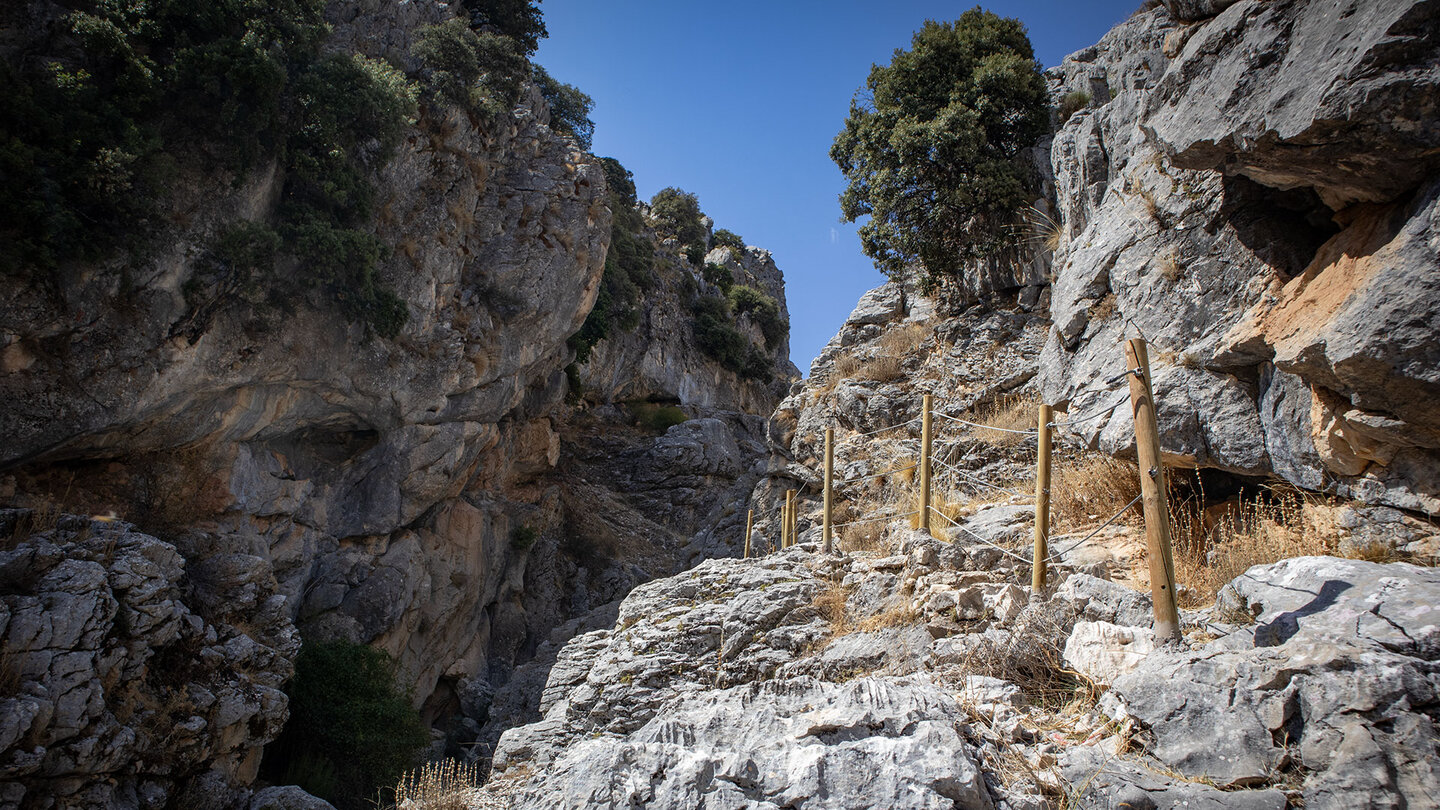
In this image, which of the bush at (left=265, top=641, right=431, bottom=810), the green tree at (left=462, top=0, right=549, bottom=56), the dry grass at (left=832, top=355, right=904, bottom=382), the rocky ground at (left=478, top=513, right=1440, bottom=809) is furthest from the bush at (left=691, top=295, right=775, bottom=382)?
the rocky ground at (left=478, top=513, right=1440, bottom=809)

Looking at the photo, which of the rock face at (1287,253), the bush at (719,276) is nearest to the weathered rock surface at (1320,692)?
the rock face at (1287,253)

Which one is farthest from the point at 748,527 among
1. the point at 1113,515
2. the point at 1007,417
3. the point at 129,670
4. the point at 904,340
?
the point at 129,670

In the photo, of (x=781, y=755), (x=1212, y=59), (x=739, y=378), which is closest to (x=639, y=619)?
(x=781, y=755)

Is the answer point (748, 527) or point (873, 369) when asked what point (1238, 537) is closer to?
point (873, 369)

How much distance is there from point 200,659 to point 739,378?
29.9 m

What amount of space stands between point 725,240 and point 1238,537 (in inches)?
1820

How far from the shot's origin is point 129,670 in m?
9.59

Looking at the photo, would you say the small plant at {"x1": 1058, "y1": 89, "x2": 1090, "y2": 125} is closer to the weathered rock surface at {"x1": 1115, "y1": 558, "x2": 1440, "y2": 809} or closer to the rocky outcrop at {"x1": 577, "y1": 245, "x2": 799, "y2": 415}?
the weathered rock surface at {"x1": 1115, "y1": 558, "x2": 1440, "y2": 809}

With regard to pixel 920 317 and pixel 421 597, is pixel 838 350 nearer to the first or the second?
pixel 920 317

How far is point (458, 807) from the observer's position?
21.2 ft

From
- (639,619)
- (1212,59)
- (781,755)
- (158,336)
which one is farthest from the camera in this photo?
(158,336)

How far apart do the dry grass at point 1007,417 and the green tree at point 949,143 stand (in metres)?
3.74

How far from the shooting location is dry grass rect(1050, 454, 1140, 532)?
26.1ft

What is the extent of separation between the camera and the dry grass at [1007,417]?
11250 mm
